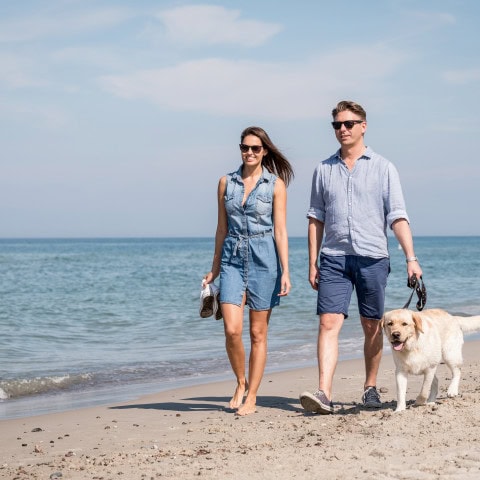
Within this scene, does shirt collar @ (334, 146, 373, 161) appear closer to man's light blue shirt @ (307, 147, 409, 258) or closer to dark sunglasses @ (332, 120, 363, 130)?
man's light blue shirt @ (307, 147, 409, 258)

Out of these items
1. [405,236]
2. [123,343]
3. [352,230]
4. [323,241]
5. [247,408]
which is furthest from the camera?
[123,343]

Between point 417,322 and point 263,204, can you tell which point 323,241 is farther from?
point 417,322

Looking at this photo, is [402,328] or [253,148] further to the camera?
[253,148]

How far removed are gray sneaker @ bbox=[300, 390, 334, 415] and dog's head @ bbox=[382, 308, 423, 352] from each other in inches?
26.5

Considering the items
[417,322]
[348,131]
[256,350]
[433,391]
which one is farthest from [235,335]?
[348,131]

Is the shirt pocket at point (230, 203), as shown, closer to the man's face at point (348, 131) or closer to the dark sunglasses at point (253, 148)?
the dark sunglasses at point (253, 148)

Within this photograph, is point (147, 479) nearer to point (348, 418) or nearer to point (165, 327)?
point (348, 418)

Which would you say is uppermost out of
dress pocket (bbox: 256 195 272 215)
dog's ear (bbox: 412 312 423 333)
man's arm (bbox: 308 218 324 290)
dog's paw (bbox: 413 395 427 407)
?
dress pocket (bbox: 256 195 272 215)

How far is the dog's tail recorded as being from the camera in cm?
596

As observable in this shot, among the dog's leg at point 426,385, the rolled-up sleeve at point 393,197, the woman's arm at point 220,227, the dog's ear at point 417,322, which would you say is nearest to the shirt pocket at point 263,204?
the woman's arm at point 220,227

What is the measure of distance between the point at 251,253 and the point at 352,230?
2.64 ft

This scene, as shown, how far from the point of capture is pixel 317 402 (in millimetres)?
5684

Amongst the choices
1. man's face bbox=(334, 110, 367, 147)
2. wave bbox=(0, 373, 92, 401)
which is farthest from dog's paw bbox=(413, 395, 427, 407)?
wave bbox=(0, 373, 92, 401)

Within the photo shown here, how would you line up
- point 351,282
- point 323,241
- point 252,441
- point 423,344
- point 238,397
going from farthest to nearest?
point 238,397 < point 323,241 < point 351,282 < point 423,344 < point 252,441
